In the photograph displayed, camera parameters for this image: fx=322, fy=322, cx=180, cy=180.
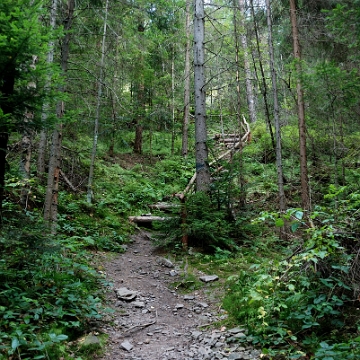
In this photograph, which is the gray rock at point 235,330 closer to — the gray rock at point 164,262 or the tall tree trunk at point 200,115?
the gray rock at point 164,262

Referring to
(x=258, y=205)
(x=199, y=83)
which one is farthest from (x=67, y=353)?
(x=258, y=205)

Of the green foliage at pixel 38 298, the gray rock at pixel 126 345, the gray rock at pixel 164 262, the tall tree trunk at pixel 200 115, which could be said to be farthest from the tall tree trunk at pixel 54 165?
the tall tree trunk at pixel 200 115

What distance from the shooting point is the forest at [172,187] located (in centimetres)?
391

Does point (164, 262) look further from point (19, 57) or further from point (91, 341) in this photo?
point (19, 57)

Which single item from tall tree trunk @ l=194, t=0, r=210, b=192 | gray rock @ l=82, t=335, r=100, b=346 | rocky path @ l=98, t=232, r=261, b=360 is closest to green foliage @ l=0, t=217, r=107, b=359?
gray rock @ l=82, t=335, r=100, b=346

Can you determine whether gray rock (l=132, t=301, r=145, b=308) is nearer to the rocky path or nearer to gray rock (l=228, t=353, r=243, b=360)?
the rocky path

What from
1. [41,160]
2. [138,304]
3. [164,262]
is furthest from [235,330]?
[41,160]

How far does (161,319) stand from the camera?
526 centimetres

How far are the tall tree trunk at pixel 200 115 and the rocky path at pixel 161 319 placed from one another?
288 cm

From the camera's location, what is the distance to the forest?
154 inches

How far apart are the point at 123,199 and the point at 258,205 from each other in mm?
4976

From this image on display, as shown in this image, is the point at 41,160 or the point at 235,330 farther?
A: the point at 41,160

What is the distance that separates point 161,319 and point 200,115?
240 inches

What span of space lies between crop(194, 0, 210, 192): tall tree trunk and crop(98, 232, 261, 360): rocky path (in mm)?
2881
